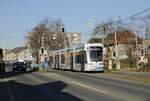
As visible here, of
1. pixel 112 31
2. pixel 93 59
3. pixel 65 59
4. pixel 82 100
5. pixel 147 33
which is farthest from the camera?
pixel 112 31

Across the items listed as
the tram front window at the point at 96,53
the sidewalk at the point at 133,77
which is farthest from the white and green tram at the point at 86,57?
the sidewalk at the point at 133,77

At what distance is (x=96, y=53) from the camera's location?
55.0 metres

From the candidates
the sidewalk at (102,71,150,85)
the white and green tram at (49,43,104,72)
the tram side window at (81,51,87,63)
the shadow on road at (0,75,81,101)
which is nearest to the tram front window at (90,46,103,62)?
the white and green tram at (49,43,104,72)

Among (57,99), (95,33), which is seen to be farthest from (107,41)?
(57,99)

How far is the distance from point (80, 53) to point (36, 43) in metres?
84.5

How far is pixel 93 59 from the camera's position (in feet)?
178

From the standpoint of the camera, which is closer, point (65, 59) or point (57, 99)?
point (57, 99)

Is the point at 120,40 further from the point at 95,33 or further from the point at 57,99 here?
the point at 57,99

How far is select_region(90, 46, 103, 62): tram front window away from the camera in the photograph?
54.5m

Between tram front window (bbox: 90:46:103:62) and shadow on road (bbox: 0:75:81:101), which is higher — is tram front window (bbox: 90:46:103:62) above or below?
above

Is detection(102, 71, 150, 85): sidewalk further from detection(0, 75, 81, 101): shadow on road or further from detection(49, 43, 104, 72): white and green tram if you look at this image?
detection(0, 75, 81, 101): shadow on road

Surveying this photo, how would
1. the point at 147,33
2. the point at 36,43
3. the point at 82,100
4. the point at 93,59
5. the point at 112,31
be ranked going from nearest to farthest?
the point at 82,100, the point at 93,59, the point at 147,33, the point at 112,31, the point at 36,43

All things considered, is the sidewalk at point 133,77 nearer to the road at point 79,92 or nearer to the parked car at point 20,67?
the road at point 79,92

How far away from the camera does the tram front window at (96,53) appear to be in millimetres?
54469
